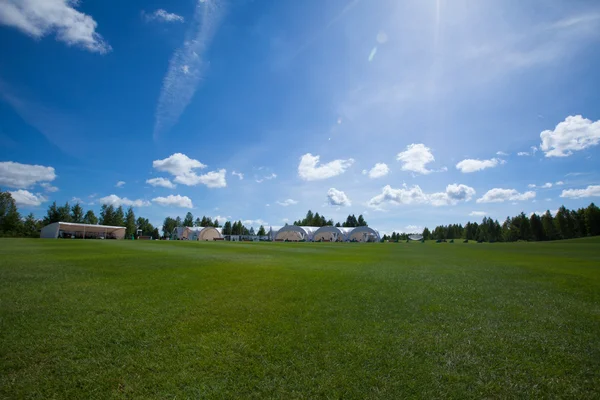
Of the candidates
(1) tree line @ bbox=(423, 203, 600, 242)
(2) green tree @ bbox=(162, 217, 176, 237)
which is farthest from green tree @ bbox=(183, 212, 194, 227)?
(1) tree line @ bbox=(423, 203, 600, 242)

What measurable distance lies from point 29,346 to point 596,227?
13603cm

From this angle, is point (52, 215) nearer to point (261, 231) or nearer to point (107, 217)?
point (107, 217)

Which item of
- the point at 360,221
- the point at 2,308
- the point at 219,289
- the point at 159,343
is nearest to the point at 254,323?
the point at 159,343

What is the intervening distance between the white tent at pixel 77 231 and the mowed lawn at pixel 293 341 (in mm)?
85967

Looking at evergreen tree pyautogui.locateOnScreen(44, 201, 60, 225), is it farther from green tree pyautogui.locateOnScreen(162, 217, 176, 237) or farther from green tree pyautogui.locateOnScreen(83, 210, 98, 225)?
green tree pyautogui.locateOnScreen(162, 217, 176, 237)

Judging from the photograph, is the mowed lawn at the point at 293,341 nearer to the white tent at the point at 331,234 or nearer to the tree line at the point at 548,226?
the white tent at the point at 331,234

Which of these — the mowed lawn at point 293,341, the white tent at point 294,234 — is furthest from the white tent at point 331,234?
the mowed lawn at point 293,341

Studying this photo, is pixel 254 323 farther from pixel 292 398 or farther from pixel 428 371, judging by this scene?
pixel 428 371

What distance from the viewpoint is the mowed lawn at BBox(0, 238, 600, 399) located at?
4.44 m

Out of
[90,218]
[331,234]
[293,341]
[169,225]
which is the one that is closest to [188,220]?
[169,225]

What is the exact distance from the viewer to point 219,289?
9.45 metres

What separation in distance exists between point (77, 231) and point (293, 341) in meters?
103

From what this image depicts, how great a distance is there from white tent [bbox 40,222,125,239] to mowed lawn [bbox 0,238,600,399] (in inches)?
3385

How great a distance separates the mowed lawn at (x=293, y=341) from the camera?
14.6ft
